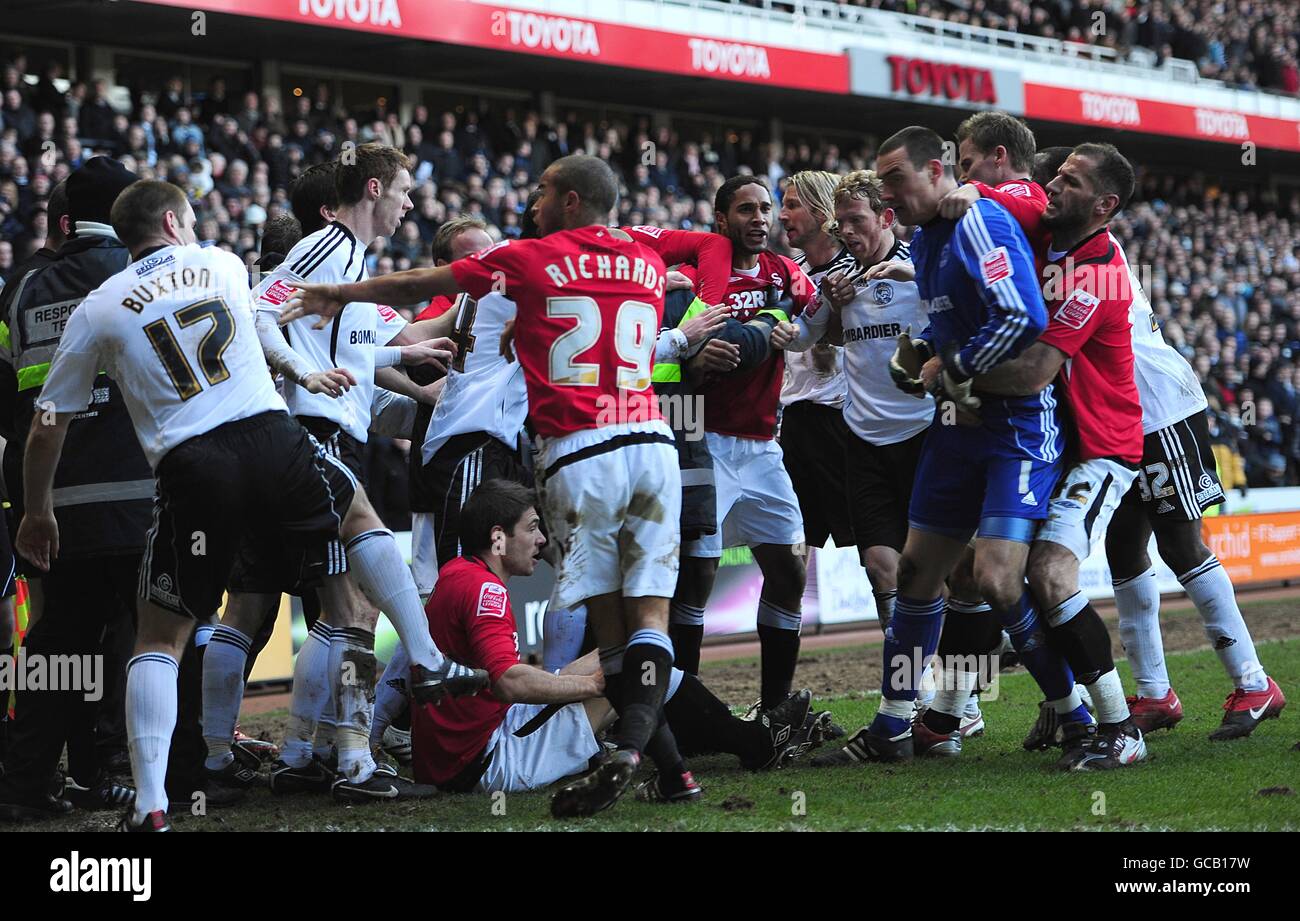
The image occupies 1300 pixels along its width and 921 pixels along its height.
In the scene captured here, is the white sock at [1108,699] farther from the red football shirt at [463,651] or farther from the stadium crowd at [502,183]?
the stadium crowd at [502,183]

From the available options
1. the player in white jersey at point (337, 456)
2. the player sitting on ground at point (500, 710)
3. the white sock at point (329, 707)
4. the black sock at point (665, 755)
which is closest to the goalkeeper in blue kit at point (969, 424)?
the player sitting on ground at point (500, 710)

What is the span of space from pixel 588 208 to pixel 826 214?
218 cm

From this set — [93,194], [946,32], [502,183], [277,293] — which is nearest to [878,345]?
[277,293]

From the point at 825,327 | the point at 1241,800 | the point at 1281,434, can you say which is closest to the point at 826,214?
the point at 825,327

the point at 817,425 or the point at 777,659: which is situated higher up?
the point at 817,425

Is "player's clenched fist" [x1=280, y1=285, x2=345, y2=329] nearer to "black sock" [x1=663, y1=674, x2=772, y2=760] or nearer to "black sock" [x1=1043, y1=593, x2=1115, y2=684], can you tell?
"black sock" [x1=663, y1=674, x2=772, y2=760]

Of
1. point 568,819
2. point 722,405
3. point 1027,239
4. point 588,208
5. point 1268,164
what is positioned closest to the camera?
point 568,819

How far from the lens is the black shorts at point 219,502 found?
5020 mm

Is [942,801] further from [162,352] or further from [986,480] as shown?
[162,352]

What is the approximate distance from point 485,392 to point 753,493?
1361 millimetres

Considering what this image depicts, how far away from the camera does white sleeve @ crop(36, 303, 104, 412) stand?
509cm

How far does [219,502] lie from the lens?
5.03 m

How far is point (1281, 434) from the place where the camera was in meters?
21.8

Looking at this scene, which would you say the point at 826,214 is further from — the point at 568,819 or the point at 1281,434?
the point at 1281,434
